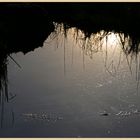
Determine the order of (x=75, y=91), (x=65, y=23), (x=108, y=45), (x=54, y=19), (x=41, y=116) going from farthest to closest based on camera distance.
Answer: (x=54, y=19) < (x=65, y=23) < (x=108, y=45) < (x=75, y=91) < (x=41, y=116)

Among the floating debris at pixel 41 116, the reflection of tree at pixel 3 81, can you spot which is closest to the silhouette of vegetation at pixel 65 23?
the reflection of tree at pixel 3 81

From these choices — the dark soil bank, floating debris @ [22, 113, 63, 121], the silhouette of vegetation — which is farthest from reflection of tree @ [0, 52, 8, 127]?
the dark soil bank

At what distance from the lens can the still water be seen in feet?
10.0

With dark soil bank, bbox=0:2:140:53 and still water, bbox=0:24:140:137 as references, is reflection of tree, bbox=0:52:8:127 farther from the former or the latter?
dark soil bank, bbox=0:2:140:53

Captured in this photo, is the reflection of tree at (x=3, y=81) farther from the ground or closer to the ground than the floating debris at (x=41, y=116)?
Result: farther from the ground

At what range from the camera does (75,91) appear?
142 inches

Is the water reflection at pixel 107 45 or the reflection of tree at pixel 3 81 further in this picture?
the water reflection at pixel 107 45

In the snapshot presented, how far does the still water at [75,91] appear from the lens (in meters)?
3.06

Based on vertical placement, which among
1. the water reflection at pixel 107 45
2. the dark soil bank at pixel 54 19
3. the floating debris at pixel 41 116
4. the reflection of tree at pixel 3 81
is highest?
the dark soil bank at pixel 54 19

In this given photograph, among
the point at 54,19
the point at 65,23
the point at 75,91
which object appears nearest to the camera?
the point at 75,91

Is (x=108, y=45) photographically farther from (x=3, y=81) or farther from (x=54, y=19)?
(x=3, y=81)

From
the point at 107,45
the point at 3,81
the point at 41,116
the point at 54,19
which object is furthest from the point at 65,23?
the point at 41,116

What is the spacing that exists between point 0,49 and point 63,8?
256 centimetres

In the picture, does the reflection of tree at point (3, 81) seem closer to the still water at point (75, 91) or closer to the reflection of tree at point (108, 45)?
the still water at point (75, 91)
